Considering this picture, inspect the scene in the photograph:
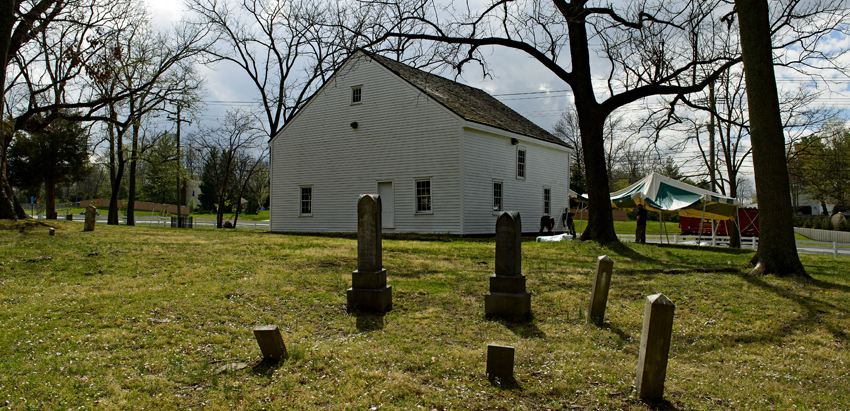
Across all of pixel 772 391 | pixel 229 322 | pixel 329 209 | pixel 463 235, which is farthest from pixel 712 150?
pixel 229 322

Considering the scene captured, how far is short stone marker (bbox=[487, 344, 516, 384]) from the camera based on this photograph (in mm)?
4719

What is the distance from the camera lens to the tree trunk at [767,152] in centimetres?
912

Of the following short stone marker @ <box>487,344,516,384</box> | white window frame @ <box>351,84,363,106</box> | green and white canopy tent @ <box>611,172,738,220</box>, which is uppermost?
white window frame @ <box>351,84,363,106</box>

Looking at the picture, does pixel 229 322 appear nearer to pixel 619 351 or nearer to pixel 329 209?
pixel 619 351

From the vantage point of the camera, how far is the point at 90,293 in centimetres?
736

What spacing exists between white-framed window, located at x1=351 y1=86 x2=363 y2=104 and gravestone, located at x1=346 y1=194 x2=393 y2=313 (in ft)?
57.4

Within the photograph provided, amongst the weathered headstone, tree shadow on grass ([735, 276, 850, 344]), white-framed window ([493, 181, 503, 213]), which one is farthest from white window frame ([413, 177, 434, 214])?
the weathered headstone

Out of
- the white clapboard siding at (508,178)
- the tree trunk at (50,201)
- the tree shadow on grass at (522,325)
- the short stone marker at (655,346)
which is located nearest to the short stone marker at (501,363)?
the short stone marker at (655,346)

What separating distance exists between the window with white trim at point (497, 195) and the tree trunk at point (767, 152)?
14.1 m

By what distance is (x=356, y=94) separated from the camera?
2423cm

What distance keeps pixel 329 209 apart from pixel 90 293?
688 inches

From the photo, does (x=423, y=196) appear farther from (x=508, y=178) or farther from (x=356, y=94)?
(x=356, y=94)

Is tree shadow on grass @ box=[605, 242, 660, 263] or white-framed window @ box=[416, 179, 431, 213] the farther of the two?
white-framed window @ box=[416, 179, 431, 213]

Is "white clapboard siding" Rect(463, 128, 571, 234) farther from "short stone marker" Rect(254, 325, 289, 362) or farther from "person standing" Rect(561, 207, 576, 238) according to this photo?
"short stone marker" Rect(254, 325, 289, 362)
